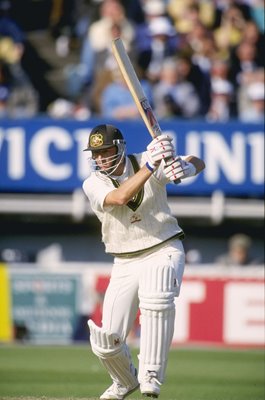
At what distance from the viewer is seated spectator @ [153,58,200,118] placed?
13.8 meters

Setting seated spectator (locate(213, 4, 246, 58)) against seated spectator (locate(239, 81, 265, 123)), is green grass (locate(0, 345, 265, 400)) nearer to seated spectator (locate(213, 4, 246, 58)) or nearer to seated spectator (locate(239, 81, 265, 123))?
seated spectator (locate(239, 81, 265, 123))

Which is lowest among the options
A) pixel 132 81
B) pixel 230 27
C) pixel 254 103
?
pixel 132 81

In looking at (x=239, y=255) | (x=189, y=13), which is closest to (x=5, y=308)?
(x=239, y=255)

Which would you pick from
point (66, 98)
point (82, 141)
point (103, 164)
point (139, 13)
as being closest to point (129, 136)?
point (82, 141)

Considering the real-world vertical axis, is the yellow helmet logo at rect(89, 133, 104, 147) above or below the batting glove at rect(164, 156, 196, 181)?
above

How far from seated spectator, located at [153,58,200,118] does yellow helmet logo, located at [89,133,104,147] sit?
21.7 ft

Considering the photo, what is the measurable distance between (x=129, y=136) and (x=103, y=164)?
6252 mm

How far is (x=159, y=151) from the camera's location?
21.9ft

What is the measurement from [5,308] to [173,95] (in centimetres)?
341

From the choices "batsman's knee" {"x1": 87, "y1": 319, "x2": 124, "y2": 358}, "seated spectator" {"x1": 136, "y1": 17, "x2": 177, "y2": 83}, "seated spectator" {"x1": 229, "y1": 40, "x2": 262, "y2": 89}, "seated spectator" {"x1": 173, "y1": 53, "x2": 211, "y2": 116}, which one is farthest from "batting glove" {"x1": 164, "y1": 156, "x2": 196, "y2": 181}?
"seated spectator" {"x1": 229, "y1": 40, "x2": 262, "y2": 89}

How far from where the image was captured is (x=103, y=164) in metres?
7.09

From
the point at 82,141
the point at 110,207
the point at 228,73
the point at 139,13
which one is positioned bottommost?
the point at 110,207

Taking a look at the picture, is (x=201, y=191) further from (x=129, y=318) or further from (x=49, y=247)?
(x=129, y=318)

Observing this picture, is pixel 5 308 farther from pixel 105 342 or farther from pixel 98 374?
pixel 105 342
